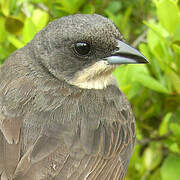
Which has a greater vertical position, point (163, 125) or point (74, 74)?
point (74, 74)

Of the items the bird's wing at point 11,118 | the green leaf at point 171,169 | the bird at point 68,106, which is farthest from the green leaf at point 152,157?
the bird's wing at point 11,118

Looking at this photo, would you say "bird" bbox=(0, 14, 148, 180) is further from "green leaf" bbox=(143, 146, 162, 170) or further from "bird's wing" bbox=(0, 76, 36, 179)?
"green leaf" bbox=(143, 146, 162, 170)

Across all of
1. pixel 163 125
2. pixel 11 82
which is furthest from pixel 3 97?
pixel 163 125

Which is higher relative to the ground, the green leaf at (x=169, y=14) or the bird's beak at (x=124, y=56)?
the green leaf at (x=169, y=14)

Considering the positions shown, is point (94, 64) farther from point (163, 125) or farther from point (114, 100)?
point (163, 125)

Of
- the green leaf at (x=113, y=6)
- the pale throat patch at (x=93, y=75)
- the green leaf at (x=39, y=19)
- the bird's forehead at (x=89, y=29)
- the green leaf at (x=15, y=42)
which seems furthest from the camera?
the green leaf at (x=113, y=6)

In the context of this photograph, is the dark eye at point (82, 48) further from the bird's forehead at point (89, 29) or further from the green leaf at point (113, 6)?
the green leaf at point (113, 6)

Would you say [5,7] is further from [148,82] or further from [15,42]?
[148,82]

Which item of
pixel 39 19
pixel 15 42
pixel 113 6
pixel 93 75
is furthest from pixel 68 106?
pixel 113 6
